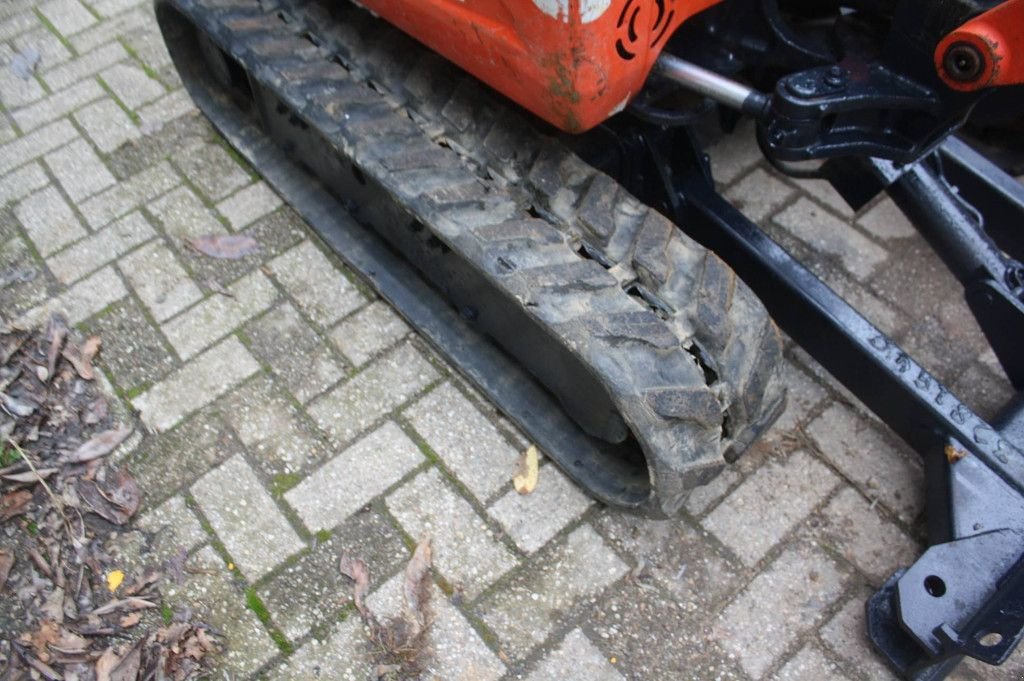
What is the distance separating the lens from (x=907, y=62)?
5.99 feet

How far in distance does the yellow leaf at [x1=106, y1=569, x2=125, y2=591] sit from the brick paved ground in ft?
0.25

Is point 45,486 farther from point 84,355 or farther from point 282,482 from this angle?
point 282,482

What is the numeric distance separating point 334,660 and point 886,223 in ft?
7.02

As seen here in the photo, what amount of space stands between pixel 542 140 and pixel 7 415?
1637 mm

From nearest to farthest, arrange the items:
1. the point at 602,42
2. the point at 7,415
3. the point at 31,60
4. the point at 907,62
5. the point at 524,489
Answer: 1. the point at 602,42
2. the point at 907,62
3. the point at 524,489
4. the point at 7,415
5. the point at 31,60

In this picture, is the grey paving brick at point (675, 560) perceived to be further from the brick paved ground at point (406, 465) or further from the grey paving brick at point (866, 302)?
the grey paving brick at point (866, 302)

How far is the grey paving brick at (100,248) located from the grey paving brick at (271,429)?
0.72m

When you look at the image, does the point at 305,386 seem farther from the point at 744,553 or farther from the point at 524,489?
the point at 744,553

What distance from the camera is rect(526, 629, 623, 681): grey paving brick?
202 cm

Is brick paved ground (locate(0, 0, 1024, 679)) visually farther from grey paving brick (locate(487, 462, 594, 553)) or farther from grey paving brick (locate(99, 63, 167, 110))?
grey paving brick (locate(99, 63, 167, 110))

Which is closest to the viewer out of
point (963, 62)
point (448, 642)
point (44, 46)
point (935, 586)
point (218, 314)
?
point (963, 62)

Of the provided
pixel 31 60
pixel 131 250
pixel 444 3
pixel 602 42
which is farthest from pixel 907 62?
pixel 31 60

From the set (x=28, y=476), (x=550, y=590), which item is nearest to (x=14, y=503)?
(x=28, y=476)

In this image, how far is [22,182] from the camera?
10.1 ft
